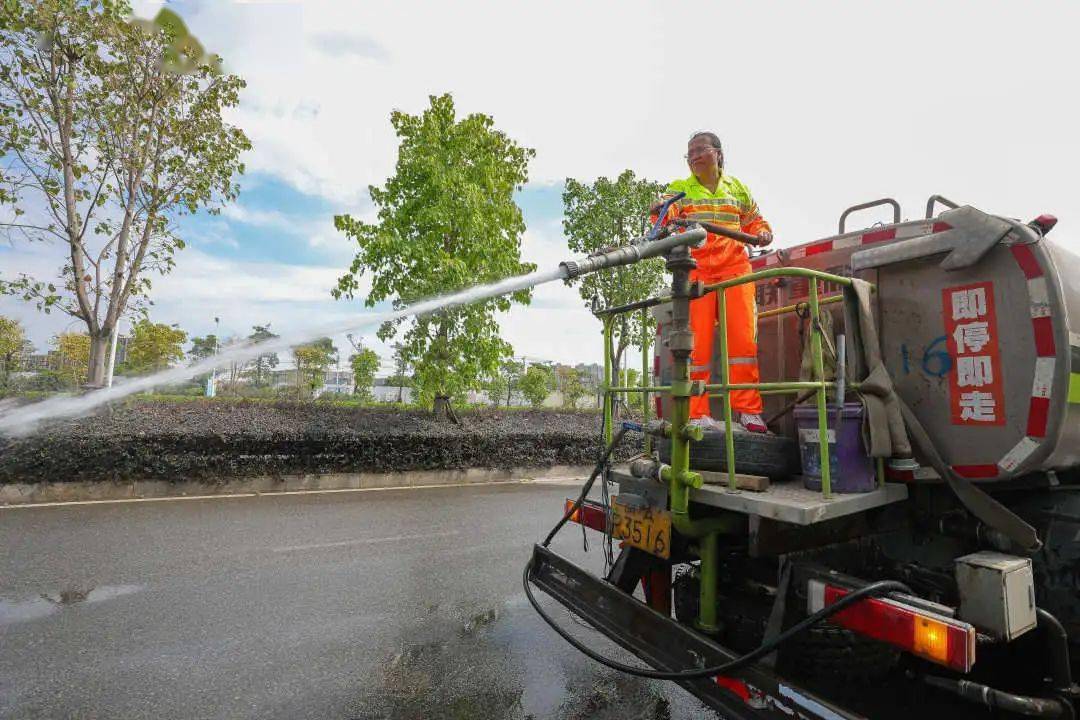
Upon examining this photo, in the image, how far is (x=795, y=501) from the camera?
7.02 ft

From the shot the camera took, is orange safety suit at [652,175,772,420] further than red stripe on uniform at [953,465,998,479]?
Yes

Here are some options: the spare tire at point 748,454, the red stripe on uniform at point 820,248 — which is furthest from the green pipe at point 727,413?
the red stripe on uniform at point 820,248

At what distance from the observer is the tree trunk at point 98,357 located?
9.41 m

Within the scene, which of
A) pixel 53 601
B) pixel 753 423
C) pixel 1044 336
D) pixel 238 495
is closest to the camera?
pixel 1044 336

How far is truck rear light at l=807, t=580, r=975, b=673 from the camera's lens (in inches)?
66.7

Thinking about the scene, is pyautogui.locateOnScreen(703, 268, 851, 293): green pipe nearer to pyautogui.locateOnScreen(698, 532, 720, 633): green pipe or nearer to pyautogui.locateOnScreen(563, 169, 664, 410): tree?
pyautogui.locateOnScreen(698, 532, 720, 633): green pipe

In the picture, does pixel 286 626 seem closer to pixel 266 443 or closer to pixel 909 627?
pixel 909 627

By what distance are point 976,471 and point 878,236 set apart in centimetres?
131

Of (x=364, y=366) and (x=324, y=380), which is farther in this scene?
(x=324, y=380)

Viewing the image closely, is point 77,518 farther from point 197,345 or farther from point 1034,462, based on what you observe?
point 197,345

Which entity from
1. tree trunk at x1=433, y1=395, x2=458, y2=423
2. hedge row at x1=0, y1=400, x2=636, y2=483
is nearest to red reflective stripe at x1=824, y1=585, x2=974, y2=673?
hedge row at x1=0, y1=400, x2=636, y2=483

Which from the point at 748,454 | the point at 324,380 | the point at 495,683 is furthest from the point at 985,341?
the point at 324,380

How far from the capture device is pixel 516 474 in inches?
455

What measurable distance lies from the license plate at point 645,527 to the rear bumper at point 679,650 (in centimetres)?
24
